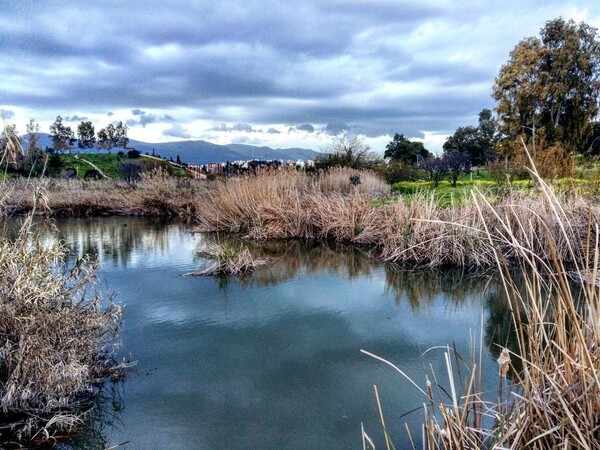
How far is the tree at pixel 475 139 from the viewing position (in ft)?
123

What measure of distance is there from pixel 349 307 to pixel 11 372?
3696mm

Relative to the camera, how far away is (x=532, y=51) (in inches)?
1128

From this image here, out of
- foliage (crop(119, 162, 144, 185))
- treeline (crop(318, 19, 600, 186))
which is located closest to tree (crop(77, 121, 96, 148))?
foliage (crop(119, 162, 144, 185))

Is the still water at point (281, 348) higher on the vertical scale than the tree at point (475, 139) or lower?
lower

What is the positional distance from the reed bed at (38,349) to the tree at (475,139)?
36.8 meters

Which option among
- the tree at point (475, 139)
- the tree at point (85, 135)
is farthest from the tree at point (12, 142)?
the tree at point (85, 135)

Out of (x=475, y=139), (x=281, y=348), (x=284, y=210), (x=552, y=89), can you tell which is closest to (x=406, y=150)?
(x=475, y=139)

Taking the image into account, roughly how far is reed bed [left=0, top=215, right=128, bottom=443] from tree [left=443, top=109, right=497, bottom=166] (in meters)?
36.8

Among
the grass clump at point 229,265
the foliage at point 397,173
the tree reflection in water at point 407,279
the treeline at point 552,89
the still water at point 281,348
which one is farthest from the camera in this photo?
the treeline at point 552,89

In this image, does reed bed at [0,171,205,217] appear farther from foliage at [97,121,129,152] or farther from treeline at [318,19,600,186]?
foliage at [97,121,129,152]

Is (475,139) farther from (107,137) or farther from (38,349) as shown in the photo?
(38,349)

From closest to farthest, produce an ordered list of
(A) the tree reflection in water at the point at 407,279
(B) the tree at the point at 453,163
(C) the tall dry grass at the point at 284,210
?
1. (A) the tree reflection in water at the point at 407,279
2. (C) the tall dry grass at the point at 284,210
3. (B) the tree at the point at 453,163

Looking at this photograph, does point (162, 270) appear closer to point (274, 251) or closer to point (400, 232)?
point (274, 251)

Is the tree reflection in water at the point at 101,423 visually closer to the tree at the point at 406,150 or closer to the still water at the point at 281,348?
the still water at the point at 281,348
